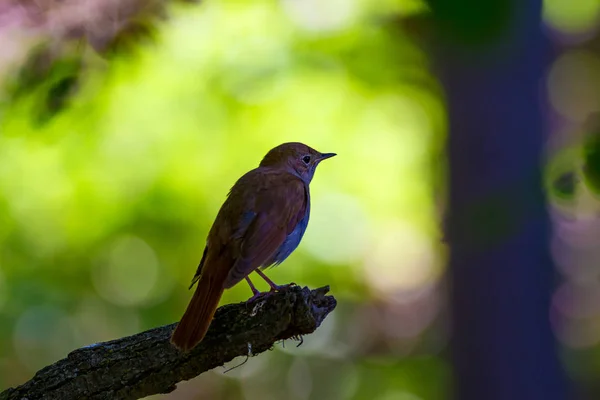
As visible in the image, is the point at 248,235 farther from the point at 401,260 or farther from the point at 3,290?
the point at 401,260

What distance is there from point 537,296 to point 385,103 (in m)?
5.80

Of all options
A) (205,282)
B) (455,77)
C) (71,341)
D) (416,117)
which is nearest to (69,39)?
(205,282)

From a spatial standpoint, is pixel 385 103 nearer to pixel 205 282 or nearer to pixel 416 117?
pixel 416 117

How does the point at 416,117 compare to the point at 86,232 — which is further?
the point at 416,117

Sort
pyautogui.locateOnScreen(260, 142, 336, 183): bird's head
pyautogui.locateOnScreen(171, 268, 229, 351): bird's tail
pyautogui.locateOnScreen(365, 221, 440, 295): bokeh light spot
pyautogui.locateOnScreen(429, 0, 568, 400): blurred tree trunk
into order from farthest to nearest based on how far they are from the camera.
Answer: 1. pyautogui.locateOnScreen(365, 221, 440, 295): bokeh light spot
2. pyautogui.locateOnScreen(260, 142, 336, 183): bird's head
3. pyautogui.locateOnScreen(429, 0, 568, 400): blurred tree trunk
4. pyautogui.locateOnScreen(171, 268, 229, 351): bird's tail

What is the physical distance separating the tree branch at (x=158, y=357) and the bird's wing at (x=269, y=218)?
0.34 meters

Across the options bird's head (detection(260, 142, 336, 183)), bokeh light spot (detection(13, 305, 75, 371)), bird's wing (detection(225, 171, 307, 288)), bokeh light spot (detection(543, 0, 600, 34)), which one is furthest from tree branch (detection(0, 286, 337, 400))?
bokeh light spot (detection(13, 305, 75, 371))

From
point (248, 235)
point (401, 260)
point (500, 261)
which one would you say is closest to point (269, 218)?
point (248, 235)

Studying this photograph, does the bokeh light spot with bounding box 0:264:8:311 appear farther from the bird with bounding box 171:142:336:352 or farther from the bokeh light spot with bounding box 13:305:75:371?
the bird with bounding box 171:142:336:352

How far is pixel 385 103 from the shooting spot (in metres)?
10.4

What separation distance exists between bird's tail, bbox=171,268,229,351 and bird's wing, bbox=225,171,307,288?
9 centimetres

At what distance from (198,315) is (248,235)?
702mm

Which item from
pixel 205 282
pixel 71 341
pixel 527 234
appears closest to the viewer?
pixel 205 282

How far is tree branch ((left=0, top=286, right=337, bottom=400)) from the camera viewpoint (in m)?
3.28
